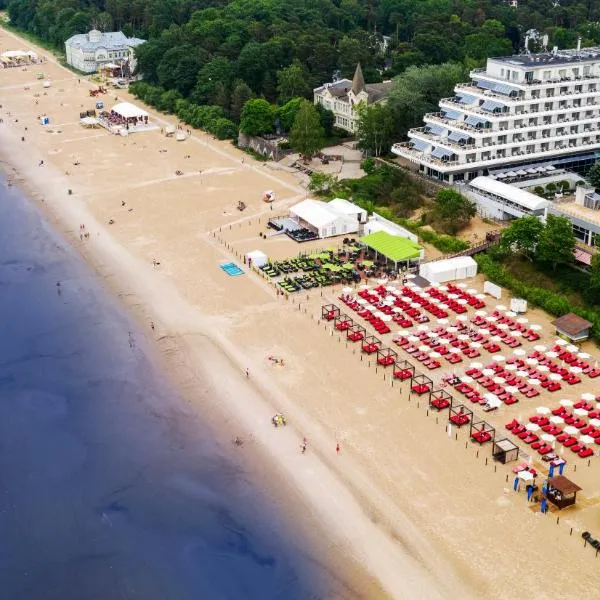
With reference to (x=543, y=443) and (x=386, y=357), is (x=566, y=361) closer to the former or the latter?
(x=543, y=443)

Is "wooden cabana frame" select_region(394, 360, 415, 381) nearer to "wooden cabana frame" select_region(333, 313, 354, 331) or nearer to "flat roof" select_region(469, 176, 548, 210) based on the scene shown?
"wooden cabana frame" select_region(333, 313, 354, 331)

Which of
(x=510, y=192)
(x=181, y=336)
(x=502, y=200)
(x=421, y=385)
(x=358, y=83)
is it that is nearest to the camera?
(x=421, y=385)

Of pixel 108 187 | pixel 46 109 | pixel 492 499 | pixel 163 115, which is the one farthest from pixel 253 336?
pixel 46 109

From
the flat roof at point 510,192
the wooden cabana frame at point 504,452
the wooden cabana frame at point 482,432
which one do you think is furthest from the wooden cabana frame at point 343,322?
the flat roof at point 510,192

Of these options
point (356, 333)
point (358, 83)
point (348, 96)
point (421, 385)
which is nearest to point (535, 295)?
point (356, 333)

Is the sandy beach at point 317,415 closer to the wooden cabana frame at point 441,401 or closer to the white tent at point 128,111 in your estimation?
the wooden cabana frame at point 441,401

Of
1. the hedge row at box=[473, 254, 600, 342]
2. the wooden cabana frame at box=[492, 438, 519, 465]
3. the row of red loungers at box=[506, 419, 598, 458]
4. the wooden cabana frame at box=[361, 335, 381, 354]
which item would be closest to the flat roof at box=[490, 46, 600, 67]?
the hedge row at box=[473, 254, 600, 342]
